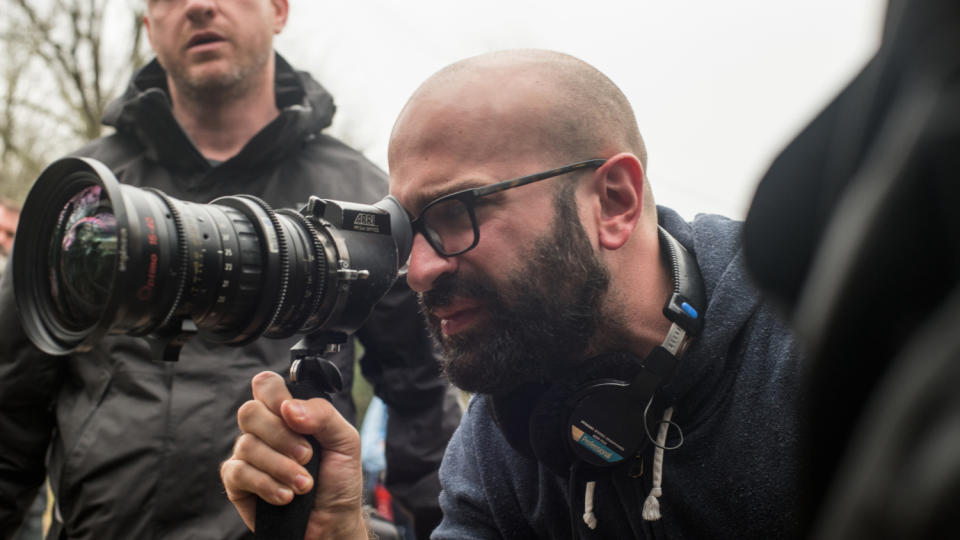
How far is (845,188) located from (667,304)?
137cm

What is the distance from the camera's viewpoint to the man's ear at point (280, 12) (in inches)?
120

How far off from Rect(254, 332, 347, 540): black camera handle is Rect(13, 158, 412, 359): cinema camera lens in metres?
0.06

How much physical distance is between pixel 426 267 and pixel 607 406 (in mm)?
562

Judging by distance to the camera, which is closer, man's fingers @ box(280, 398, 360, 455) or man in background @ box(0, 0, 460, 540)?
man's fingers @ box(280, 398, 360, 455)

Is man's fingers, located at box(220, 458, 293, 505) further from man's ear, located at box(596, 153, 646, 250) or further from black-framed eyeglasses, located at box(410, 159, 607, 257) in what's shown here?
man's ear, located at box(596, 153, 646, 250)

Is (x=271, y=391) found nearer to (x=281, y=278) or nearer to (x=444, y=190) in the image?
(x=281, y=278)

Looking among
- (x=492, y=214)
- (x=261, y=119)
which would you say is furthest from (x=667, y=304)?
(x=261, y=119)

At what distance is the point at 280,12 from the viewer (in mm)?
3078

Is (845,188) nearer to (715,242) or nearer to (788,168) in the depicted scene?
(788,168)

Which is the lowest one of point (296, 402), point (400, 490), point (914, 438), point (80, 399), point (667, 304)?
point (400, 490)

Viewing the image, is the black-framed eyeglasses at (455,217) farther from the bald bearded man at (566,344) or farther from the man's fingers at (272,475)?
the man's fingers at (272,475)

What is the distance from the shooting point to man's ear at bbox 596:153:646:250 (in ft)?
6.97

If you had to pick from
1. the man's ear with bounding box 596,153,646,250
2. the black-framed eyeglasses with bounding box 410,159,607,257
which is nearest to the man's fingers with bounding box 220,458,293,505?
the black-framed eyeglasses with bounding box 410,159,607,257

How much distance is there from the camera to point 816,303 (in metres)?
0.51
